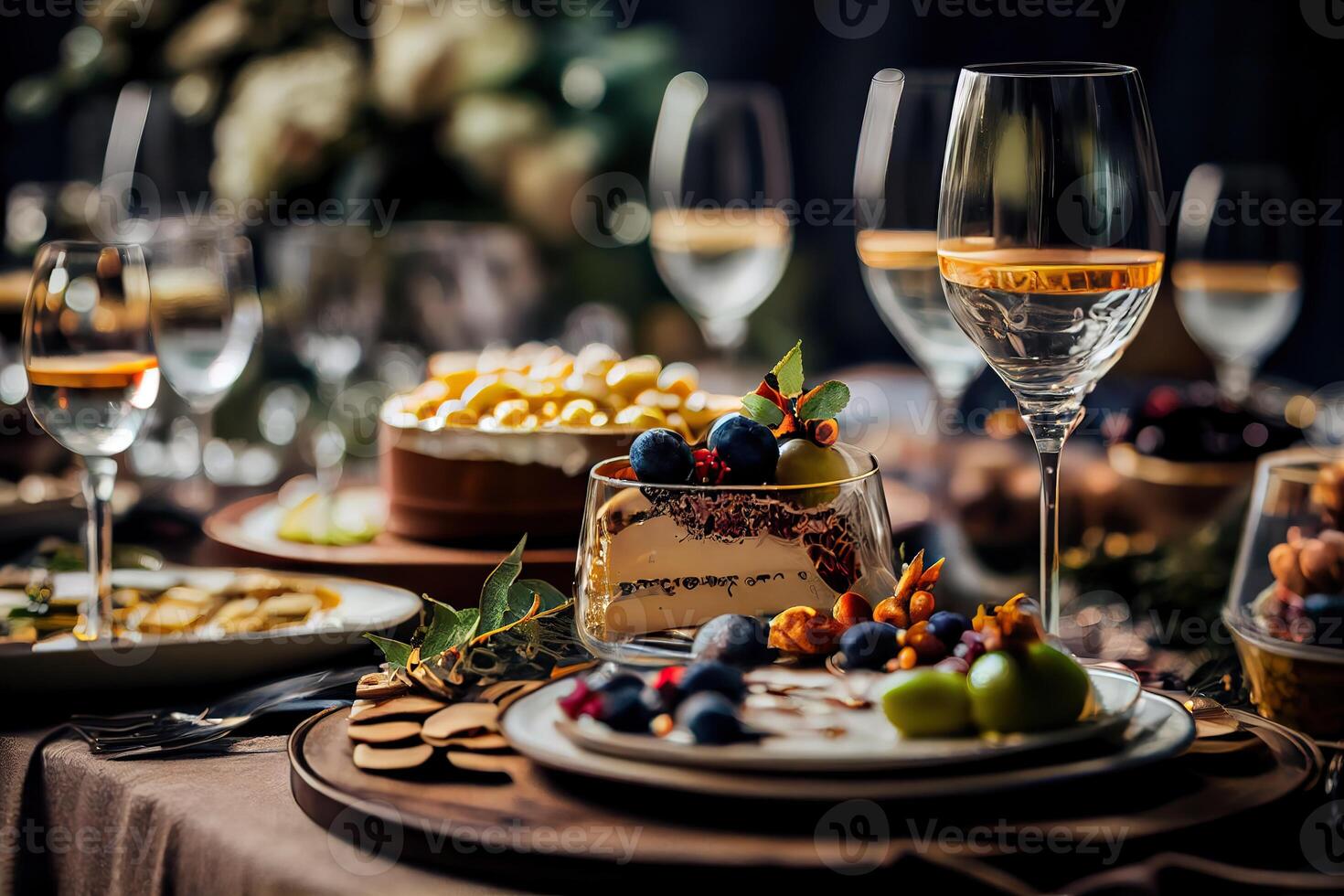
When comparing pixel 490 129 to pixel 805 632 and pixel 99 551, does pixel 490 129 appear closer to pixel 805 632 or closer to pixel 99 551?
pixel 99 551

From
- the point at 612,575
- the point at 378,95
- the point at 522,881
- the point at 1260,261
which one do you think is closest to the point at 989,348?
the point at 612,575

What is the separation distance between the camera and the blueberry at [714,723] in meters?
A: 0.50

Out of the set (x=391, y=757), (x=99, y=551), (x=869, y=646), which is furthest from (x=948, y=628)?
(x=99, y=551)

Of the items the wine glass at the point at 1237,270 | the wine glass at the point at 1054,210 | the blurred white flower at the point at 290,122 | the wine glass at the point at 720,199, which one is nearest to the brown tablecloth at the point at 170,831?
the wine glass at the point at 1054,210

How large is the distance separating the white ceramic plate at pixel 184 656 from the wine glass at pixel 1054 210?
14.6 inches

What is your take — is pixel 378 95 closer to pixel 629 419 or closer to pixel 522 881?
pixel 629 419

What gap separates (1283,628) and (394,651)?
46 cm

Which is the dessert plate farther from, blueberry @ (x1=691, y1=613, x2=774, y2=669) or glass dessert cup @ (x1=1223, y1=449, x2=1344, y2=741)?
glass dessert cup @ (x1=1223, y1=449, x2=1344, y2=741)

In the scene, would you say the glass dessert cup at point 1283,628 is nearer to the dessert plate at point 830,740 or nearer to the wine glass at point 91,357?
the dessert plate at point 830,740

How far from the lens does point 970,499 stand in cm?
112

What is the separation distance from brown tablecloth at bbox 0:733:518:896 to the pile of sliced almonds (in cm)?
4

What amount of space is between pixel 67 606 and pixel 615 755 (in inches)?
18.0

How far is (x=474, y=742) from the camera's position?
1.84 ft

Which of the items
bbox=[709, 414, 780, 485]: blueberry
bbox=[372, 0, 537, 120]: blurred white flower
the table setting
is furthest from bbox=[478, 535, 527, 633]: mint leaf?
bbox=[372, 0, 537, 120]: blurred white flower
